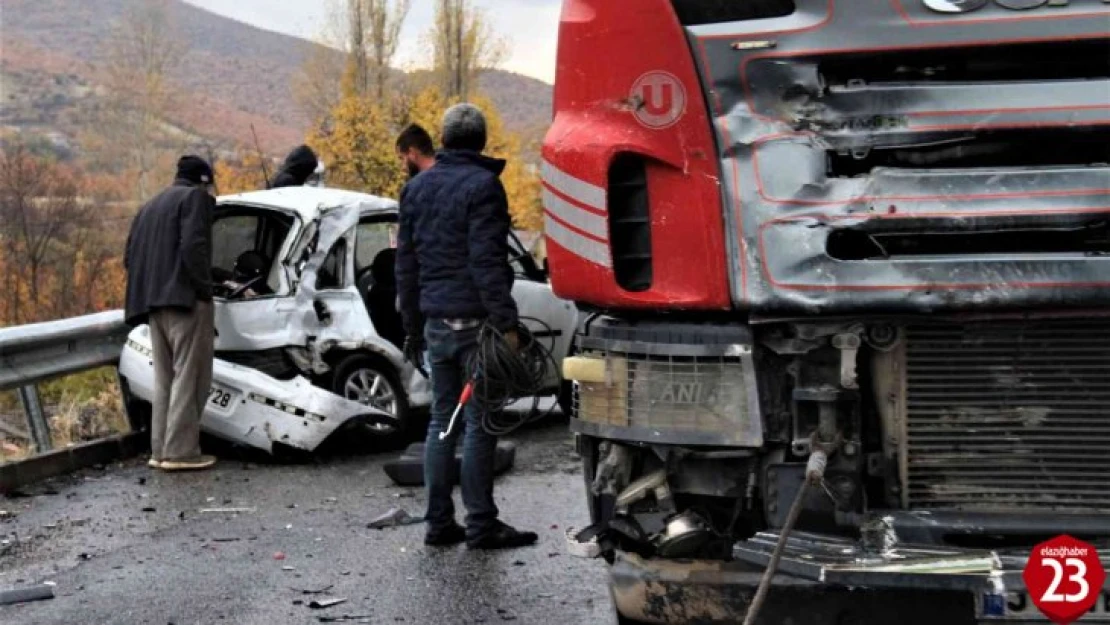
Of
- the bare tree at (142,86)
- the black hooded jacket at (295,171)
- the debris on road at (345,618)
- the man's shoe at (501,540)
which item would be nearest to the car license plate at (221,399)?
the black hooded jacket at (295,171)

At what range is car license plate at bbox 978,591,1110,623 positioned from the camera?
386 centimetres

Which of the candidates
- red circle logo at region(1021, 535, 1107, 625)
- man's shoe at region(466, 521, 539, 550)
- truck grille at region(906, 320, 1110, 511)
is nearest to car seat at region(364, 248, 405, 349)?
man's shoe at region(466, 521, 539, 550)

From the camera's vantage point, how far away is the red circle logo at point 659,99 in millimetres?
4359

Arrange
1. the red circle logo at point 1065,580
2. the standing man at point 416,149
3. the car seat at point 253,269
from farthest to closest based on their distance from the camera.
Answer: the car seat at point 253,269, the standing man at point 416,149, the red circle logo at point 1065,580

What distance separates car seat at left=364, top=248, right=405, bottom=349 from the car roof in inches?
14.8

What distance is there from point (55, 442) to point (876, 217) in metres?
8.29

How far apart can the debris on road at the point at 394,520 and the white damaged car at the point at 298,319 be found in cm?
221

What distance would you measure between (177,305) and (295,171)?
7.70ft

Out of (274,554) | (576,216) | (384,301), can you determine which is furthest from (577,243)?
(384,301)

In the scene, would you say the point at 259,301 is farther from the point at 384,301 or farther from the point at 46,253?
the point at 46,253

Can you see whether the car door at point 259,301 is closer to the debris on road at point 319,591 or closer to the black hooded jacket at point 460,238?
the black hooded jacket at point 460,238

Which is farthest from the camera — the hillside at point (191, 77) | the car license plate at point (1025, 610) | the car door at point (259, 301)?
the hillside at point (191, 77)

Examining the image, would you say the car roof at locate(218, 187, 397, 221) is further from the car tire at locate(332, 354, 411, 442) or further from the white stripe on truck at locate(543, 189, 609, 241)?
the white stripe on truck at locate(543, 189, 609, 241)

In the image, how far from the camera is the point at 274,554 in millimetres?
7605
